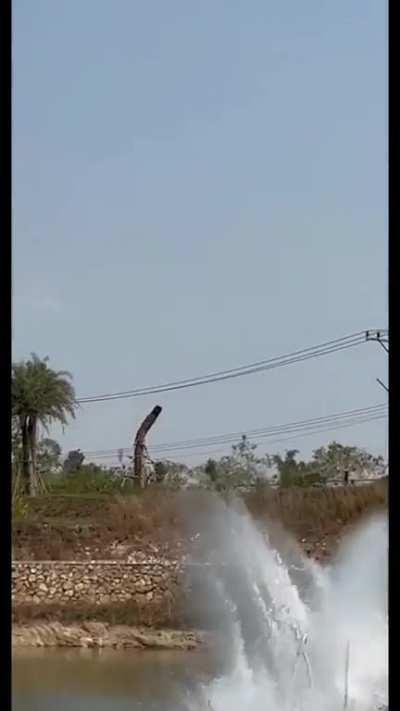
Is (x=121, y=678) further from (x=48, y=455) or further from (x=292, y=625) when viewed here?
(x=48, y=455)

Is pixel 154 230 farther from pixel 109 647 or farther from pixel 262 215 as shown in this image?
pixel 109 647

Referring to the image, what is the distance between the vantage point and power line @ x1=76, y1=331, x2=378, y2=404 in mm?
712

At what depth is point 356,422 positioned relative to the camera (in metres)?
0.67

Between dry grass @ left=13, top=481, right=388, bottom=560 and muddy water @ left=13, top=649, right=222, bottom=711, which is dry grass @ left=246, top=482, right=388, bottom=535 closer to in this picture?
dry grass @ left=13, top=481, right=388, bottom=560

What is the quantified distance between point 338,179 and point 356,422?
6.5 inches

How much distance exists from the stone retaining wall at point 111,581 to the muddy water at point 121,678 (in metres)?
0.07

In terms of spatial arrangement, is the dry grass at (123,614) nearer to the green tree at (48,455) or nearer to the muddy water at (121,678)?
the muddy water at (121,678)

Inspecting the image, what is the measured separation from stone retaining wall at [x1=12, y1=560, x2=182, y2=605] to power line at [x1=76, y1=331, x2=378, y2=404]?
176mm

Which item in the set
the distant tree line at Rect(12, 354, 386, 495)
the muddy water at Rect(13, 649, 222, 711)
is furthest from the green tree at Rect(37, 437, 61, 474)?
the muddy water at Rect(13, 649, 222, 711)

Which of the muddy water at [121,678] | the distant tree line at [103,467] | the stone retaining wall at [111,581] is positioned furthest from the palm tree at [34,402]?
the muddy water at [121,678]

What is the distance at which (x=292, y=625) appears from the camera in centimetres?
93
